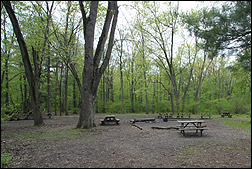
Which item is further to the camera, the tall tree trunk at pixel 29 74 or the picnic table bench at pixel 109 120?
the picnic table bench at pixel 109 120

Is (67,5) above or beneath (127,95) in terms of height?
above

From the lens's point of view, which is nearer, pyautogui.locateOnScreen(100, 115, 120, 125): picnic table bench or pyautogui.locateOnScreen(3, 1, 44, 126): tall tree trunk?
pyautogui.locateOnScreen(3, 1, 44, 126): tall tree trunk

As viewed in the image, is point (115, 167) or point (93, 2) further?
point (93, 2)

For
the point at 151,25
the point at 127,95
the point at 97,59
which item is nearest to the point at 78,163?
the point at 97,59

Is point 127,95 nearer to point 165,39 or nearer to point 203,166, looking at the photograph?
point 165,39

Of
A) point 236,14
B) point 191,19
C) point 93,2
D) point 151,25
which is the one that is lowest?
point 236,14

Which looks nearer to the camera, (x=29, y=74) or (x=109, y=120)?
(x=29, y=74)

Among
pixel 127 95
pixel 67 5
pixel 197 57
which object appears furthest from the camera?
pixel 127 95

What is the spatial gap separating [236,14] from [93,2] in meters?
6.64

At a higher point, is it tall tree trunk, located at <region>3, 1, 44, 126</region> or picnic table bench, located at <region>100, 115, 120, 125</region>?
tall tree trunk, located at <region>3, 1, 44, 126</region>

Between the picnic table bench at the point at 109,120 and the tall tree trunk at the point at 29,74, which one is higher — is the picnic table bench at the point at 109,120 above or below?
below

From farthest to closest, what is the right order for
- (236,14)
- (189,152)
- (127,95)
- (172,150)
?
(127,95)
(236,14)
(172,150)
(189,152)

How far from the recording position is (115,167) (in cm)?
356

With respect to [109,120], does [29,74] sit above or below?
above
